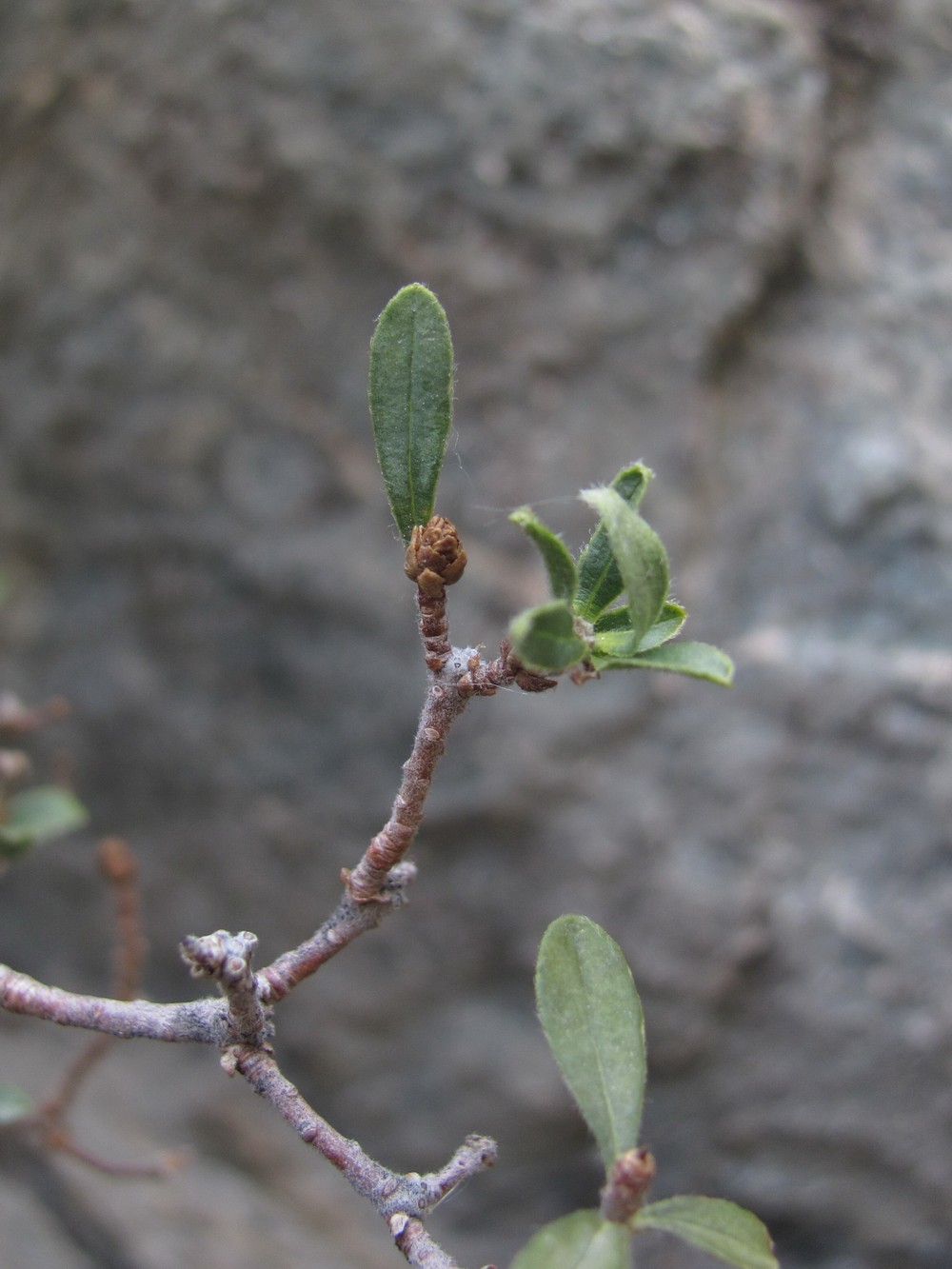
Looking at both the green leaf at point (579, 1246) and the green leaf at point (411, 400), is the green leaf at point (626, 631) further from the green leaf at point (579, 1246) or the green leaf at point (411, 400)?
the green leaf at point (579, 1246)

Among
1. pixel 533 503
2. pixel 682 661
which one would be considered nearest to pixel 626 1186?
pixel 682 661

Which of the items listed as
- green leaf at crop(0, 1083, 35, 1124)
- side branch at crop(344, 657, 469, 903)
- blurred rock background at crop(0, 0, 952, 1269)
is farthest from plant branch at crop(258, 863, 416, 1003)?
blurred rock background at crop(0, 0, 952, 1269)

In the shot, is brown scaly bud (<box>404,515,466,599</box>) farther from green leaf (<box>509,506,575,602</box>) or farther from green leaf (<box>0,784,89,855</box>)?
green leaf (<box>0,784,89,855</box>)

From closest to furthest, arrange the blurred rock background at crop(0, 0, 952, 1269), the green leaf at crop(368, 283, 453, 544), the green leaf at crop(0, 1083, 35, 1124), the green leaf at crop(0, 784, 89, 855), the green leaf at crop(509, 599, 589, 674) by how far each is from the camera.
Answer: the green leaf at crop(509, 599, 589, 674) → the green leaf at crop(368, 283, 453, 544) → the green leaf at crop(0, 1083, 35, 1124) → the green leaf at crop(0, 784, 89, 855) → the blurred rock background at crop(0, 0, 952, 1269)

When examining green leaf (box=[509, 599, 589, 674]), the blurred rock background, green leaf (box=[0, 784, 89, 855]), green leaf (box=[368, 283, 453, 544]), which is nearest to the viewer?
green leaf (box=[509, 599, 589, 674])

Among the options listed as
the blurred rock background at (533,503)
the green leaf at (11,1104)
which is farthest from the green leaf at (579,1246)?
the blurred rock background at (533,503)
